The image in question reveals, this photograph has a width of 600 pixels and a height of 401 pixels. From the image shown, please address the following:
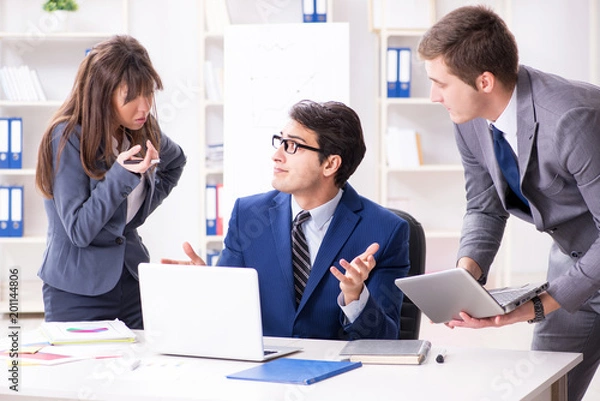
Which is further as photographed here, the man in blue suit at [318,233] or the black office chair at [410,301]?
the black office chair at [410,301]

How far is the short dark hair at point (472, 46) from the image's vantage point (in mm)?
1898

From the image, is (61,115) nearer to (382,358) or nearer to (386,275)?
(386,275)

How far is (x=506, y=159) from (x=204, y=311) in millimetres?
852

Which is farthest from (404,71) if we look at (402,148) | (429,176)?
(429,176)

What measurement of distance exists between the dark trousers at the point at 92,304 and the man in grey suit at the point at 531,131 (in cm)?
103

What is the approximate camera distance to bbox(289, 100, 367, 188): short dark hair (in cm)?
229

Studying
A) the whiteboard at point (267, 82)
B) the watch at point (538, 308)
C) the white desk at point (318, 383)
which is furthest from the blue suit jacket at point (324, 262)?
the whiteboard at point (267, 82)

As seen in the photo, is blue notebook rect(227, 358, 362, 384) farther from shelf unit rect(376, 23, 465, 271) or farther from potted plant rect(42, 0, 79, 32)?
potted plant rect(42, 0, 79, 32)

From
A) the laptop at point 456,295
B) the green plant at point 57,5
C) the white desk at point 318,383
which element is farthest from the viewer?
the green plant at point 57,5

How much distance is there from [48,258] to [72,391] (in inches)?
32.9

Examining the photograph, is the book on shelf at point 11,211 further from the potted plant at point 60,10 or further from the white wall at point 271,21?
the potted plant at point 60,10

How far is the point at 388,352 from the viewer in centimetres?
182

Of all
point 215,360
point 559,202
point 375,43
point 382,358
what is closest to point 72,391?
point 215,360

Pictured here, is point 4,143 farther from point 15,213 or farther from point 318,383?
point 318,383
